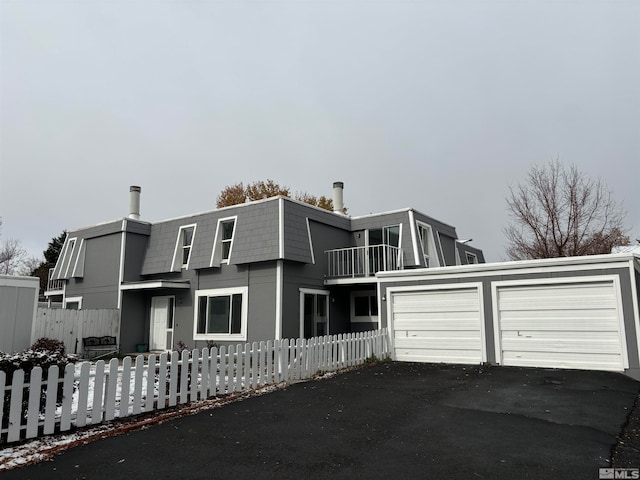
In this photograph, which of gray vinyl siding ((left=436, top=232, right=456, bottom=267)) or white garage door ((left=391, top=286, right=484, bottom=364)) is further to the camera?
gray vinyl siding ((left=436, top=232, right=456, bottom=267))

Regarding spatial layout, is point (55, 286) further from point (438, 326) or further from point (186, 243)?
point (438, 326)

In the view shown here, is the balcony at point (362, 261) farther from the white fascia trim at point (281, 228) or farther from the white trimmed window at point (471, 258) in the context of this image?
the white trimmed window at point (471, 258)

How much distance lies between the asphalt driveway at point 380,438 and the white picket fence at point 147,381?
0.83 metres

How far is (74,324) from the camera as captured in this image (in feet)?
53.1

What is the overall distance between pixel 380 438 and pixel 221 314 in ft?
38.0

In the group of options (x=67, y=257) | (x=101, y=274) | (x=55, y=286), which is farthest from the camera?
(x=55, y=286)

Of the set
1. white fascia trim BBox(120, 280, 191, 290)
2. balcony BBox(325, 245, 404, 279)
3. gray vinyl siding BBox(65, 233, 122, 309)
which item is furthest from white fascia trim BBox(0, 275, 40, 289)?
balcony BBox(325, 245, 404, 279)

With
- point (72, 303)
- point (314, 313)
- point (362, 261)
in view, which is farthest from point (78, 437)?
point (72, 303)

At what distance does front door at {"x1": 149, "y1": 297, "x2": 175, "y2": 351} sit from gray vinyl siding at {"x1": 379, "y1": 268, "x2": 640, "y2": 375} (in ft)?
29.9

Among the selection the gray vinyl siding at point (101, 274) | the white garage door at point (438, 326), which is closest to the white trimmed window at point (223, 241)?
the gray vinyl siding at point (101, 274)

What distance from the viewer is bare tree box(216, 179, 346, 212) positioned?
36406 millimetres

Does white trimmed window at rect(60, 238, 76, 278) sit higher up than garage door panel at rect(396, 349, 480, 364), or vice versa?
white trimmed window at rect(60, 238, 76, 278)

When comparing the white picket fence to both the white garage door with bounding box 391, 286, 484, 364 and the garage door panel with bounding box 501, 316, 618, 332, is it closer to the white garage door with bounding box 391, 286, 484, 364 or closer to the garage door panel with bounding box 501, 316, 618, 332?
the white garage door with bounding box 391, 286, 484, 364

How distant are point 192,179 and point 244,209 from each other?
12.2 m
